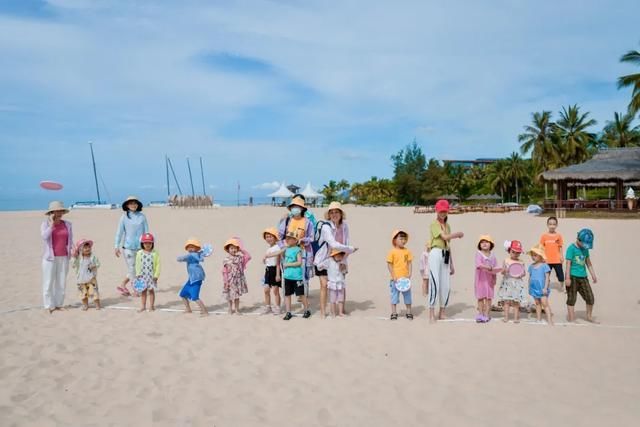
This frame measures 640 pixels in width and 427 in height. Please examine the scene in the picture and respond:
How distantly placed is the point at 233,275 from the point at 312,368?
7.91ft

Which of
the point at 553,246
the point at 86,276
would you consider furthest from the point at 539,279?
the point at 86,276

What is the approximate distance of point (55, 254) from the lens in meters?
6.91

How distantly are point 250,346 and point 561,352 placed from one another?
3.47 metres

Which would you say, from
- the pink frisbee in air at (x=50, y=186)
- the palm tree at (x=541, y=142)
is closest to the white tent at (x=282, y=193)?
the palm tree at (x=541, y=142)

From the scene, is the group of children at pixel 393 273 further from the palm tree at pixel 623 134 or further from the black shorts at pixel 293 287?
the palm tree at pixel 623 134

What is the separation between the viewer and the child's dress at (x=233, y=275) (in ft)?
22.0

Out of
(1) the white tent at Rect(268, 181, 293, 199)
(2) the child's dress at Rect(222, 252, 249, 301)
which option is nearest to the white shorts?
(2) the child's dress at Rect(222, 252, 249, 301)

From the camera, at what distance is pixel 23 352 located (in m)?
5.12

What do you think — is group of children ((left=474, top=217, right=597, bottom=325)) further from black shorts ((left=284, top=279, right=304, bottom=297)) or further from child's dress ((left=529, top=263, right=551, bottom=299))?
black shorts ((left=284, top=279, right=304, bottom=297))

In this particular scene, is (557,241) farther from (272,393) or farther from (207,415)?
(207,415)

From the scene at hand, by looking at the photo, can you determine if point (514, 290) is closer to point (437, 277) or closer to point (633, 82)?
point (437, 277)

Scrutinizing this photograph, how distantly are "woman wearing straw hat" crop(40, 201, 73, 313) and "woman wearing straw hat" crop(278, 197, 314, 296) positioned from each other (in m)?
3.13

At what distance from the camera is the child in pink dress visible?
6.25 metres

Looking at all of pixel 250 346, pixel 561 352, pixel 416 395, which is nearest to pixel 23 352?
pixel 250 346
